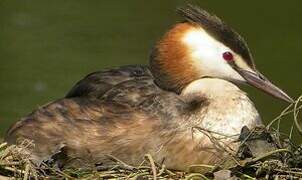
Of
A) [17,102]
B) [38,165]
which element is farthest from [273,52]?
[38,165]

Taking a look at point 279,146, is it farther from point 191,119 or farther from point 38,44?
point 38,44

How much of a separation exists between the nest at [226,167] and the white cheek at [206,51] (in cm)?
47

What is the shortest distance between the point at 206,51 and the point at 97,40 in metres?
5.83

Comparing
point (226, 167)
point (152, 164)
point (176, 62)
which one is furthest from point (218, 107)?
point (152, 164)

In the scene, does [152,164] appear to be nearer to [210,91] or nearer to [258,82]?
[210,91]

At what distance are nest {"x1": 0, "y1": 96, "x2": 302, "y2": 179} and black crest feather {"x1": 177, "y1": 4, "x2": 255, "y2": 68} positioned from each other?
521mm

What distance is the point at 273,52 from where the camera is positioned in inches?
506

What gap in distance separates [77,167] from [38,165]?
324 mm

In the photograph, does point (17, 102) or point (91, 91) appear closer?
point (91, 91)

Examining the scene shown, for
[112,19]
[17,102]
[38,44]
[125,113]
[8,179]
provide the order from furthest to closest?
[112,19]
[38,44]
[17,102]
[125,113]
[8,179]

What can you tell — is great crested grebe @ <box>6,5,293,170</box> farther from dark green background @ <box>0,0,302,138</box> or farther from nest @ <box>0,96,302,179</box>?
dark green background @ <box>0,0,302,138</box>

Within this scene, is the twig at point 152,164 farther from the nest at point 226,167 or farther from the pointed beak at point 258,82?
the pointed beak at point 258,82

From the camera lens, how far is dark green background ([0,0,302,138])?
11.1 metres

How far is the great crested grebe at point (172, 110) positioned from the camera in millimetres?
7141
